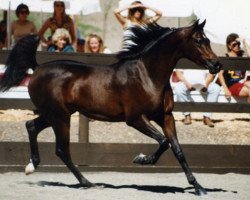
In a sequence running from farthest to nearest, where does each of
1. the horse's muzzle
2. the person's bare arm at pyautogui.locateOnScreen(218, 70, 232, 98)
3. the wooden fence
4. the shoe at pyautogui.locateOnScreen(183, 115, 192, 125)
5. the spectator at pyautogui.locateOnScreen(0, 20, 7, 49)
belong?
1. the spectator at pyautogui.locateOnScreen(0, 20, 7, 49)
2. the shoe at pyautogui.locateOnScreen(183, 115, 192, 125)
3. the person's bare arm at pyautogui.locateOnScreen(218, 70, 232, 98)
4. the wooden fence
5. the horse's muzzle

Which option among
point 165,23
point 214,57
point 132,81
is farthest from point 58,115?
point 165,23

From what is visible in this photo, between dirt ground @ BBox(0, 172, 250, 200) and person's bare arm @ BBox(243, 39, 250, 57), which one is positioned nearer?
dirt ground @ BBox(0, 172, 250, 200)

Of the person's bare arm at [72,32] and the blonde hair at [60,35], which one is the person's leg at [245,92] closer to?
the blonde hair at [60,35]

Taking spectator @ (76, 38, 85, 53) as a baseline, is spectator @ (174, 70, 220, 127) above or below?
below

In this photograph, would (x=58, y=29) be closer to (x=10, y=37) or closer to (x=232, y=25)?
(x=10, y=37)

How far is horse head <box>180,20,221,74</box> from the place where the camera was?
24.6ft

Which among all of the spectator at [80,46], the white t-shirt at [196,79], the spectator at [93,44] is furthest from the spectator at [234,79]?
the spectator at [80,46]

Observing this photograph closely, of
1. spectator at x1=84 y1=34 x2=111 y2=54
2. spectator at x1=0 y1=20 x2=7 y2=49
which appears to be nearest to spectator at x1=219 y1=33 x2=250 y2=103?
spectator at x1=84 y1=34 x2=111 y2=54

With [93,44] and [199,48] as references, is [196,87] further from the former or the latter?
[199,48]

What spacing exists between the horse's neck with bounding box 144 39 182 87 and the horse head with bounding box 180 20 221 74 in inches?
5.2

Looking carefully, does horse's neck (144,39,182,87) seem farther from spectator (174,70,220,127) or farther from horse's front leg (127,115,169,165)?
spectator (174,70,220,127)

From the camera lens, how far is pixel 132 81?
762 cm

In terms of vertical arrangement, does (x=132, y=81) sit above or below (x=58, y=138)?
above

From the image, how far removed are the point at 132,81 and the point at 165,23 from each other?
978cm
